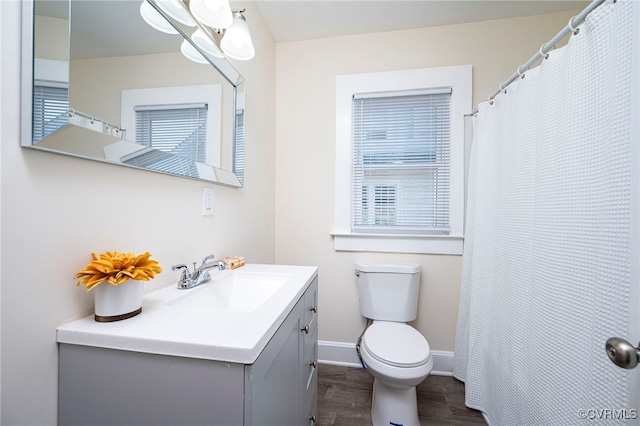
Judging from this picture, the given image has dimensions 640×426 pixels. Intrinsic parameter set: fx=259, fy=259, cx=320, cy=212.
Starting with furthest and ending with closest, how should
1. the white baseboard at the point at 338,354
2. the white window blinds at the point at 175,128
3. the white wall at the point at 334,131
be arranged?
the white baseboard at the point at 338,354 < the white wall at the point at 334,131 < the white window blinds at the point at 175,128

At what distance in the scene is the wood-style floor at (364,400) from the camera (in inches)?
56.6

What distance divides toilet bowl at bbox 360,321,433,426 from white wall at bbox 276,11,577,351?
491 millimetres

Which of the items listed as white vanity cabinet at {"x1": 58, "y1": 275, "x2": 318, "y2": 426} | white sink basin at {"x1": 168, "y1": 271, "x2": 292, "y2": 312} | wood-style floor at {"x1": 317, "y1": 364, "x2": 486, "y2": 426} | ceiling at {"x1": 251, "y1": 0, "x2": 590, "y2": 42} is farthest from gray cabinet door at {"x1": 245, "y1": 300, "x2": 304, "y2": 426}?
ceiling at {"x1": 251, "y1": 0, "x2": 590, "y2": 42}

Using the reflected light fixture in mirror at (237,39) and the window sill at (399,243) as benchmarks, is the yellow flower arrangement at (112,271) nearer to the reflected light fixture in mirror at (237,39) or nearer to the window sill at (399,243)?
the reflected light fixture in mirror at (237,39)

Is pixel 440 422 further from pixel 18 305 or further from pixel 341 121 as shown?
pixel 341 121

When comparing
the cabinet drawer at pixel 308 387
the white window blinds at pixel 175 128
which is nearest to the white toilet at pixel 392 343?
the cabinet drawer at pixel 308 387

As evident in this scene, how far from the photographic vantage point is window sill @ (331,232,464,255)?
1.81 meters

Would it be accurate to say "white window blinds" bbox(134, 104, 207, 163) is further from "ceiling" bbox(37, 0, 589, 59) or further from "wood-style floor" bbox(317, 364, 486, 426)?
"wood-style floor" bbox(317, 364, 486, 426)

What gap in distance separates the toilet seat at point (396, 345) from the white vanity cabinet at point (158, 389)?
80cm

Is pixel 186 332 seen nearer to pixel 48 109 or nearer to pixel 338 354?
pixel 48 109

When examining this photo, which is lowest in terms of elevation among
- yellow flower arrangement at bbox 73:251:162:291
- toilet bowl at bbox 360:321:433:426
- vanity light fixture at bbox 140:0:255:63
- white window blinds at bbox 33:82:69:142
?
toilet bowl at bbox 360:321:433:426

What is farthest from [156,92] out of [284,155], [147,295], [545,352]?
Result: [545,352]

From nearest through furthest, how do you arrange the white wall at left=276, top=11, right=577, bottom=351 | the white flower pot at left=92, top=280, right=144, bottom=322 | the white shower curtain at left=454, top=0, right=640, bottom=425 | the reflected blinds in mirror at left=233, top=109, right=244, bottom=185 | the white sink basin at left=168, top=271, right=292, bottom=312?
the white flower pot at left=92, top=280, right=144, bottom=322, the white shower curtain at left=454, top=0, right=640, bottom=425, the white sink basin at left=168, top=271, right=292, bottom=312, the reflected blinds in mirror at left=233, top=109, right=244, bottom=185, the white wall at left=276, top=11, right=577, bottom=351

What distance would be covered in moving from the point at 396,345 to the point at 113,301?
1258 mm
